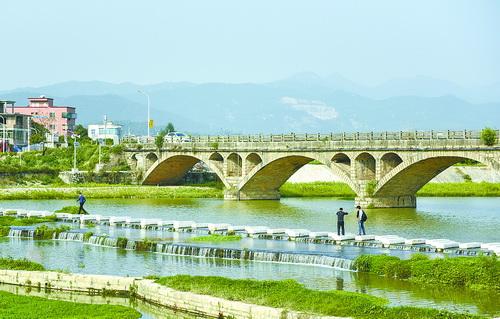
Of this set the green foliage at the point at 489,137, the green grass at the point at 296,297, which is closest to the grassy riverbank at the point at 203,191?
the green foliage at the point at 489,137

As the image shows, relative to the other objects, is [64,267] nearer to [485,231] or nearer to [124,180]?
[485,231]

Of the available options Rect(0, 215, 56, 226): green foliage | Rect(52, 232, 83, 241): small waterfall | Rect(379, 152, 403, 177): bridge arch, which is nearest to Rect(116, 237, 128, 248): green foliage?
Rect(52, 232, 83, 241): small waterfall

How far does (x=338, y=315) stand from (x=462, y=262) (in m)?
12.5

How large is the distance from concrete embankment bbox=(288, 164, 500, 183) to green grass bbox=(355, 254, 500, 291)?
287 ft

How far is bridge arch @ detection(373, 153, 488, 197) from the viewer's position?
292 feet

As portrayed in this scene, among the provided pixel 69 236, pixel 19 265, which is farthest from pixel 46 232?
pixel 19 265

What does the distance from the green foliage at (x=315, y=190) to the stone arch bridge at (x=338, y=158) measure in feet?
17.3

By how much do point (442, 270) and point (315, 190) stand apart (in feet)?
257

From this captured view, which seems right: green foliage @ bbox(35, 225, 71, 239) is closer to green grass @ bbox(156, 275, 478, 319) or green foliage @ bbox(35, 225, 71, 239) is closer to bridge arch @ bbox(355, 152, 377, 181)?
green grass @ bbox(156, 275, 478, 319)

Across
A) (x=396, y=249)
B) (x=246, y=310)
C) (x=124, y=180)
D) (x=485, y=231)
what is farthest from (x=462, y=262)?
(x=124, y=180)

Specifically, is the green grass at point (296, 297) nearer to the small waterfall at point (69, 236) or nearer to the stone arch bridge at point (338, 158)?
the small waterfall at point (69, 236)

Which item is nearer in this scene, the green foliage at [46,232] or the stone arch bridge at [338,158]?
the green foliage at [46,232]

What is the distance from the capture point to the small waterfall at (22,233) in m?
66.1

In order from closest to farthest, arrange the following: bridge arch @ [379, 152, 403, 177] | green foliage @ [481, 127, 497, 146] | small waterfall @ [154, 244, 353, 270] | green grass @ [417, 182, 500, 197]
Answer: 1. small waterfall @ [154, 244, 353, 270]
2. green foliage @ [481, 127, 497, 146]
3. bridge arch @ [379, 152, 403, 177]
4. green grass @ [417, 182, 500, 197]
